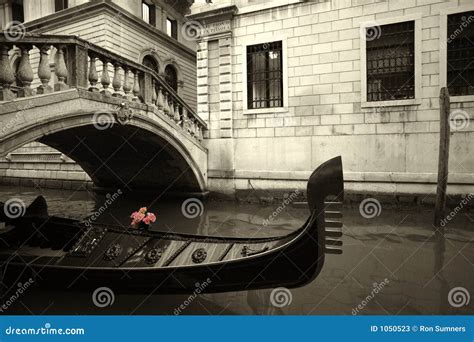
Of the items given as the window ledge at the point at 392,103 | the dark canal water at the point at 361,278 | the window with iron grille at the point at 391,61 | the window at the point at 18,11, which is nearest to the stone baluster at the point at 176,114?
the dark canal water at the point at 361,278

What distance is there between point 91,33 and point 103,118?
9045mm

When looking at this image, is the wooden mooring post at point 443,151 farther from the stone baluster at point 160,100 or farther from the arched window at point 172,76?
the arched window at point 172,76

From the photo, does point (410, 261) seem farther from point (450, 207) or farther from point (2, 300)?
point (2, 300)

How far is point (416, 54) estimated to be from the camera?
7086 millimetres

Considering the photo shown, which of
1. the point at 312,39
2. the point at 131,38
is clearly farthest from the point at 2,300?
the point at 131,38

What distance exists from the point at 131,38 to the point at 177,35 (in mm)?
4104

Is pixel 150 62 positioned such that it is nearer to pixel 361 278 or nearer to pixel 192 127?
pixel 192 127

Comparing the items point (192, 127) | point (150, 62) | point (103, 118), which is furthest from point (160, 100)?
point (150, 62)

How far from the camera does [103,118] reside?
555 centimetres

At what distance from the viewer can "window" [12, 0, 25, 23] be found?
15461 mm

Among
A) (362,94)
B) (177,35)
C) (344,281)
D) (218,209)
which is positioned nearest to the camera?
(344,281)

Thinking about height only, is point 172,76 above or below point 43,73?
above

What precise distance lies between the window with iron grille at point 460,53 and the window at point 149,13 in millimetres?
12860

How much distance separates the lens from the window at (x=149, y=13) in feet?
49.2
